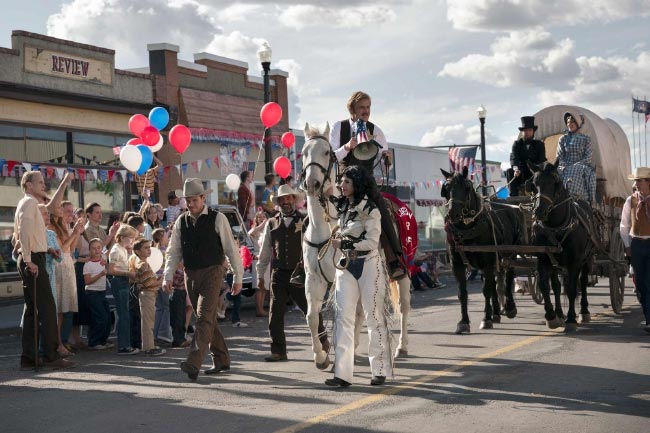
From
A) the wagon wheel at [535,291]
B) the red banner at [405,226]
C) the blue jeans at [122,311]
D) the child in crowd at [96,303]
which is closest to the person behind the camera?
the red banner at [405,226]

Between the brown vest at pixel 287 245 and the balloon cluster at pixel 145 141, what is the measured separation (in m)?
6.53

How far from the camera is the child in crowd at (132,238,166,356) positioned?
13.2 metres

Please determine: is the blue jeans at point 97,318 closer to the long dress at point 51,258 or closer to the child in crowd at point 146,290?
the child in crowd at point 146,290

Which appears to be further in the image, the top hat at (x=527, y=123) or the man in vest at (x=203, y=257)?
the top hat at (x=527, y=123)

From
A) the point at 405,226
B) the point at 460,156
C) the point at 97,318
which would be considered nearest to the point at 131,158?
the point at 97,318

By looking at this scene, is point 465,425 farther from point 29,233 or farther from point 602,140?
point 602,140

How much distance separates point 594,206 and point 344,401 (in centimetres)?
900

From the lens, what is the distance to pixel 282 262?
37.6 ft

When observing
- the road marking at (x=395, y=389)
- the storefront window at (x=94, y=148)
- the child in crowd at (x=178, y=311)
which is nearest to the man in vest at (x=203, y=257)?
the road marking at (x=395, y=389)

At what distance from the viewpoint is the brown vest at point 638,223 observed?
13016 millimetres

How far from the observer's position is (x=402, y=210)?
11.3 metres

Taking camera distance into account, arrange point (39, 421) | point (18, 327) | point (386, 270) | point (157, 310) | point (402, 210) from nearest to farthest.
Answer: point (39, 421), point (386, 270), point (402, 210), point (157, 310), point (18, 327)

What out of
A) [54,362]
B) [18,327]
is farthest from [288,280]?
[18,327]

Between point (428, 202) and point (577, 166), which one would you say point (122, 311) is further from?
point (428, 202)
